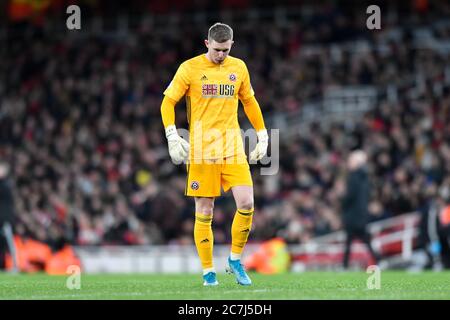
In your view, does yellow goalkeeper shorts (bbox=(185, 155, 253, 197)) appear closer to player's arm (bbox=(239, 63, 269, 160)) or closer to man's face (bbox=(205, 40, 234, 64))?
player's arm (bbox=(239, 63, 269, 160))

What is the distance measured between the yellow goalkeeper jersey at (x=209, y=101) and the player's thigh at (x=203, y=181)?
10cm

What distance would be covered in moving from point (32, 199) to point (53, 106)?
3931mm

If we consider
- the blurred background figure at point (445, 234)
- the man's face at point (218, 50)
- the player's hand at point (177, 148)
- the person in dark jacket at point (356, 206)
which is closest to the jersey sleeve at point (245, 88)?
the man's face at point (218, 50)

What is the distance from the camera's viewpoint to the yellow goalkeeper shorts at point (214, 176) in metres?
10.4

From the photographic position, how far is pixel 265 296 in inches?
364

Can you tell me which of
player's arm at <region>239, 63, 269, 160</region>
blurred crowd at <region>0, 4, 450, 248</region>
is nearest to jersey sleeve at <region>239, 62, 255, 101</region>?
player's arm at <region>239, 63, 269, 160</region>

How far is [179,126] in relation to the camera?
2503cm

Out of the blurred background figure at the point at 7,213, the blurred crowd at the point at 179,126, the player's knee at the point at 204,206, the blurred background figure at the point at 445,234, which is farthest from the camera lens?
the blurred crowd at the point at 179,126

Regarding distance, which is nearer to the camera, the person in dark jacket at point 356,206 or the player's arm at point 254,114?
the player's arm at point 254,114

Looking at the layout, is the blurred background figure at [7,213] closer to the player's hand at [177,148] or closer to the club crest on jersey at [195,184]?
the club crest on jersey at [195,184]

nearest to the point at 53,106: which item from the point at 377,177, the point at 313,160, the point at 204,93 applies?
the point at 313,160

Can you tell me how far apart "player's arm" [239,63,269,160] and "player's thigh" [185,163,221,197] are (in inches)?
16.1

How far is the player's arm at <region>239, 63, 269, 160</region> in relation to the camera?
10.5 meters

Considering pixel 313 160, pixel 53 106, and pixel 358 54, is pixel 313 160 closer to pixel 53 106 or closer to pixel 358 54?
pixel 358 54
